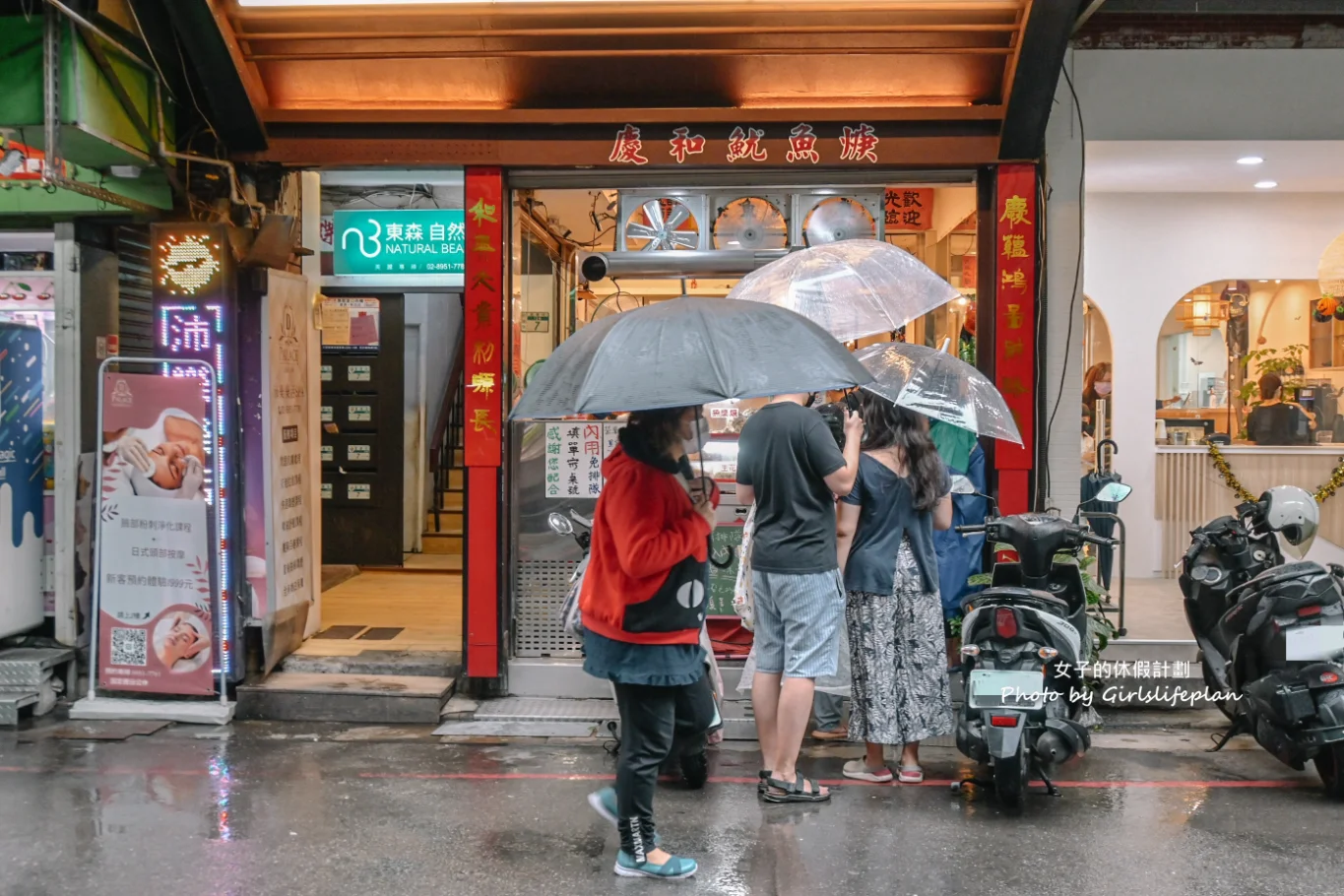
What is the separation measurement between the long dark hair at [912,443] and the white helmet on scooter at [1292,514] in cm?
160

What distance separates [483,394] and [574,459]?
0.66m

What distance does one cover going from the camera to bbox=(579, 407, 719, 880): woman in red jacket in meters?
3.99

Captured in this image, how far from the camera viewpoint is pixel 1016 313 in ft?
20.9

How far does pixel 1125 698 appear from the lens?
6379 millimetres

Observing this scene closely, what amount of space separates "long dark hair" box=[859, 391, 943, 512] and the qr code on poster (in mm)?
4133

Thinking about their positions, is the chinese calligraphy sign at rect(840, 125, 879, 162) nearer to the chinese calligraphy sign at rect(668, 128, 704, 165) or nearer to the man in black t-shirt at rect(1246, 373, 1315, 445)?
the chinese calligraphy sign at rect(668, 128, 704, 165)

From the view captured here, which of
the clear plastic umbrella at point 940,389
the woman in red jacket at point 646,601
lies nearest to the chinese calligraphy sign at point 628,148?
the clear plastic umbrella at point 940,389

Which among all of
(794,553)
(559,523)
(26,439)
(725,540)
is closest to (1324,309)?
(725,540)

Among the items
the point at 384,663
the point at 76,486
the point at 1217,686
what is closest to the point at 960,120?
the point at 1217,686

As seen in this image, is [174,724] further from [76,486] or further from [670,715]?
[670,715]

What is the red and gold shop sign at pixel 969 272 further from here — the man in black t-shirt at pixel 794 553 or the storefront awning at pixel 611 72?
the man in black t-shirt at pixel 794 553

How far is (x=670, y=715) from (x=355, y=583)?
579cm

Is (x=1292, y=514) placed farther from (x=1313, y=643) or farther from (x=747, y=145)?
(x=747, y=145)

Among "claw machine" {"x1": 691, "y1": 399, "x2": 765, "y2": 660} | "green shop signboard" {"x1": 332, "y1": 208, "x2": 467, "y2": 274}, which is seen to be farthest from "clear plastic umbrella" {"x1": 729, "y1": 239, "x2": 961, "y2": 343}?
"green shop signboard" {"x1": 332, "y1": 208, "x2": 467, "y2": 274}
